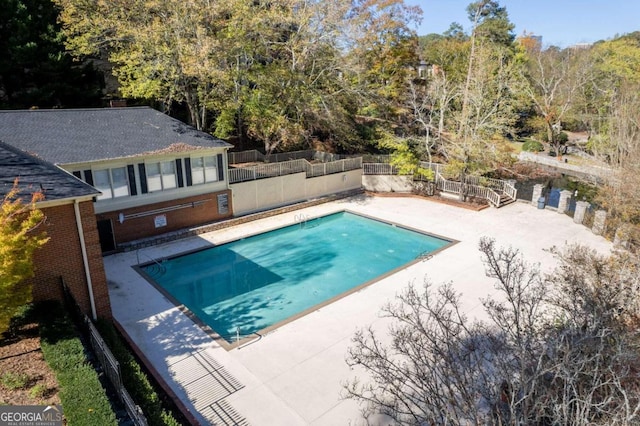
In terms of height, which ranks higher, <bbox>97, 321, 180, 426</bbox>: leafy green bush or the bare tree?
the bare tree

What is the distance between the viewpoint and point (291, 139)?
76.2ft

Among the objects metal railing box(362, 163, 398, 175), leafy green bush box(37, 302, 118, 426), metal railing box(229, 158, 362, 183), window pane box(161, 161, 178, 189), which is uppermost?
window pane box(161, 161, 178, 189)

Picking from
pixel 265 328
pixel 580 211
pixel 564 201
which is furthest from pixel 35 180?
pixel 564 201

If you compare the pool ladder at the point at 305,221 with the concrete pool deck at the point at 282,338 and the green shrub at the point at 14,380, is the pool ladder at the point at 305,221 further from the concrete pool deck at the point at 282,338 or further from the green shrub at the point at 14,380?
the green shrub at the point at 14,380

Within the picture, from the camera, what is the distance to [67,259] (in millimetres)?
10016

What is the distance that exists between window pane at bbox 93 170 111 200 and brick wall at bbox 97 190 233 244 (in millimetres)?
846

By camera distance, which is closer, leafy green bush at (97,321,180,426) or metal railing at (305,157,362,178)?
leafy green bush at (97,321,180,426)

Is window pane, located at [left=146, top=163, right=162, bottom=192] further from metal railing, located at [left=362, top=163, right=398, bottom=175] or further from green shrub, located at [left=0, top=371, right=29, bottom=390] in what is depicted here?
metal railing, located at [left=362, top=163, right=398, bottom=175]

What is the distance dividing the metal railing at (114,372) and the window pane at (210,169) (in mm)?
10986

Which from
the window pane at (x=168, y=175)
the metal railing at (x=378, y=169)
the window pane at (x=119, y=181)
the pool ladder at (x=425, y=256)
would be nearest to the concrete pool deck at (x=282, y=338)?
the pool ladder at (x=425, y=256)

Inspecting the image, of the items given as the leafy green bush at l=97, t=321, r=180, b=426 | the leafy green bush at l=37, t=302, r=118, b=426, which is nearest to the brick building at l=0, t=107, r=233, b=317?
the leafy green bush at l=37, t=302, r=118, b=426

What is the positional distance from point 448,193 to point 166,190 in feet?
53.4

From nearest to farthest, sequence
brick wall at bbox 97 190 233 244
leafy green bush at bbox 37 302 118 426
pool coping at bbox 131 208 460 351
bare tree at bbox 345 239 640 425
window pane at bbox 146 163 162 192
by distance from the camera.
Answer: bare tree at bbox 345 239 640 425 → leafy green bush at bbox 37 302 118 426 → pool coping at bbox 131 208 460 351 → brick wall at bbox 97 190 233 244 → window pane at bbox 146 163 162 192

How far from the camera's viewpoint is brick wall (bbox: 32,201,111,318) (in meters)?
9.64
